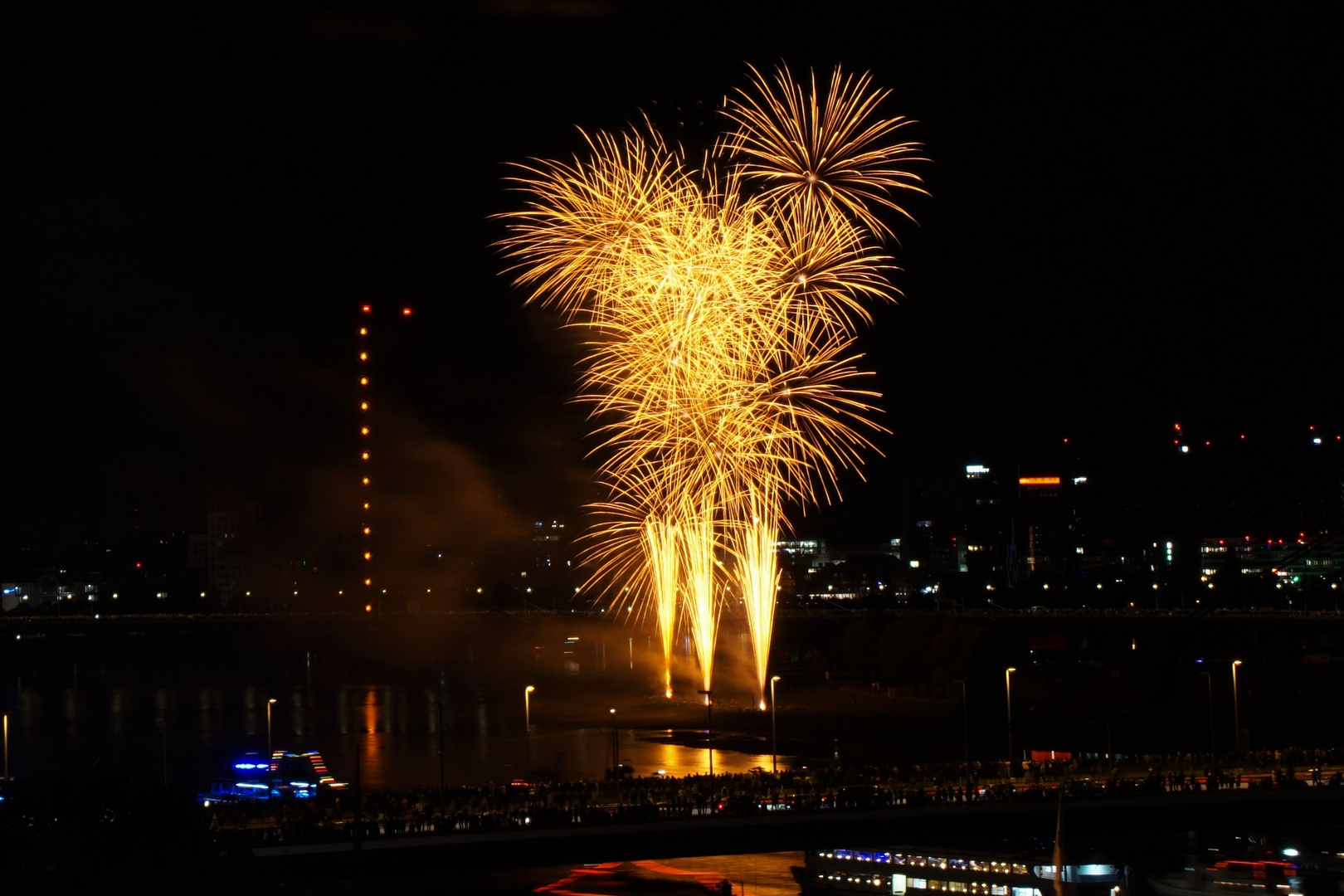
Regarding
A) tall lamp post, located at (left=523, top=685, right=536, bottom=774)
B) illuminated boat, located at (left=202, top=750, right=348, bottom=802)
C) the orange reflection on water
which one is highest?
tall lamp post, located at (left=523, top=685, right=536, bottom=774)

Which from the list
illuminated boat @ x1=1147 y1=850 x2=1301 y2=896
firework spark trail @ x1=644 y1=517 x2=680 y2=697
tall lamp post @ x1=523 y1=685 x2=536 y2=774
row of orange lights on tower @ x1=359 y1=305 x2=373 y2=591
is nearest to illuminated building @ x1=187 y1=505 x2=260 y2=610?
row of orange lights on tower @ x1=359 y1=305 x2=373 y2=591

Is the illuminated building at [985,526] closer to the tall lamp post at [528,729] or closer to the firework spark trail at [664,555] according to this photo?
the tall lamp post at [528,729]

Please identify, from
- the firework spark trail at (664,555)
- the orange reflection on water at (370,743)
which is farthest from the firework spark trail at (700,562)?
the orange reflection on water at (370,743)

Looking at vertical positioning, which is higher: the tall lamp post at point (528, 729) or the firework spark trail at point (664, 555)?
the firework spark trail at point (664, 555)

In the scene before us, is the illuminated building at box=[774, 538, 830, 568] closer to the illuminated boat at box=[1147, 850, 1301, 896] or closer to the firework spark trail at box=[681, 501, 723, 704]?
the firework spark trail at box=[681, 501, 723, 704]

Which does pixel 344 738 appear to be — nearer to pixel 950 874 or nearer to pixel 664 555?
pixel 664 555

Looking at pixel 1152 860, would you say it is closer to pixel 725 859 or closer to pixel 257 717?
pixel 725 859
